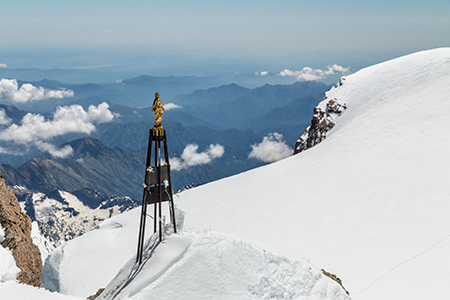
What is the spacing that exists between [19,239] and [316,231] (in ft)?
47.8

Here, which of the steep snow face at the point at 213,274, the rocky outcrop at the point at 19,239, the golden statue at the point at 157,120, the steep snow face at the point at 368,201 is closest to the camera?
the steep snow face at the point at 213,274

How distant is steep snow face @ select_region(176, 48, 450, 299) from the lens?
46.4ft

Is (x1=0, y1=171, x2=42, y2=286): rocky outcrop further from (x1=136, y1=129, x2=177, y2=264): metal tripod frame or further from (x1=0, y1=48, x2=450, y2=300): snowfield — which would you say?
(x1=136, y1=129, x2=177, y2=264): metal tripod frame

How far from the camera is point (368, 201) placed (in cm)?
1984

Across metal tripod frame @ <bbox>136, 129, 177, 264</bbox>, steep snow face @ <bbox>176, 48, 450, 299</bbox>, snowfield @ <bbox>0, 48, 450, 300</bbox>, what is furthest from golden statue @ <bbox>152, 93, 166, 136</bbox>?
steep snow face @ <bbox>176, 48, 450, 299</bbox>

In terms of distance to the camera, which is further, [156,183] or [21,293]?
[156,183]

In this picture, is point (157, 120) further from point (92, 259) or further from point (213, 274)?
point (92, 259)

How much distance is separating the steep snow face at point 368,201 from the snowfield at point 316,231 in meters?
0.07

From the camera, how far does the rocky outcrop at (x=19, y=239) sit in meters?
9.70

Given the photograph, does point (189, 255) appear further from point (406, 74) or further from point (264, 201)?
point (406, 74)

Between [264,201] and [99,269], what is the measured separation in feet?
41.0

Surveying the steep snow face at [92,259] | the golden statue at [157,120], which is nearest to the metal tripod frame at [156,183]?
the golden statue at [157,120]

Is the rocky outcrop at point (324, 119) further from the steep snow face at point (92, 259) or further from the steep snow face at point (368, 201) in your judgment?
the steep snow face at point (92, 259)

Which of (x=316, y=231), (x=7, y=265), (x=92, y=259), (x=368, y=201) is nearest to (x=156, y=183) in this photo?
(x=7, y=265)
